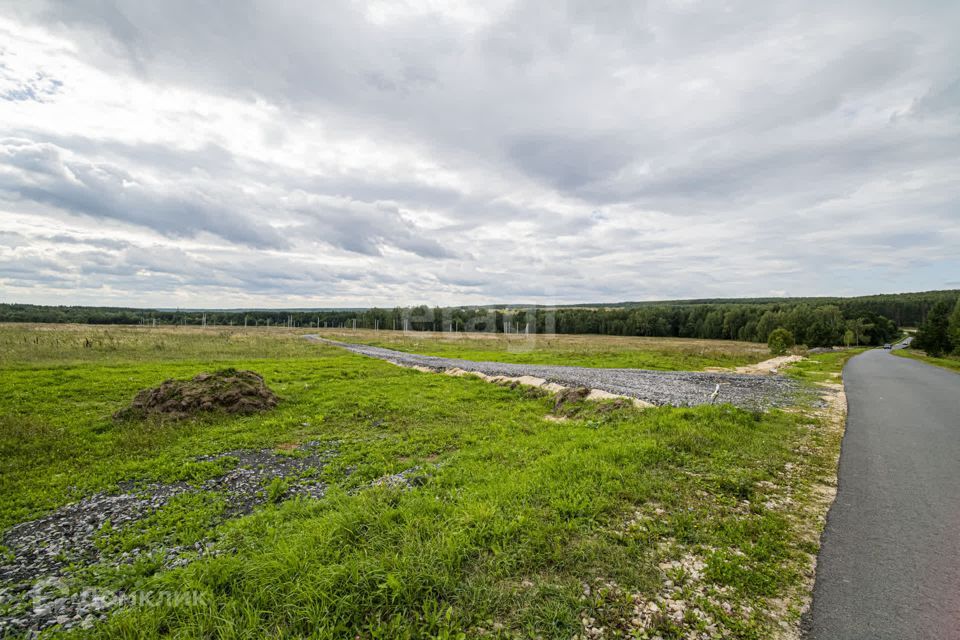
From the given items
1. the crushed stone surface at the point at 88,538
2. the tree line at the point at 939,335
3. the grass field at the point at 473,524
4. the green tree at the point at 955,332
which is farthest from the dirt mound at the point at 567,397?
the tree line at the point at 939,335

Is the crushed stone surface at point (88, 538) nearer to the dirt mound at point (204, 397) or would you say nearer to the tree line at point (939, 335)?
the dirt mound at point (204, 397)

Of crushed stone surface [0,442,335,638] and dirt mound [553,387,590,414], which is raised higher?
dirt mound [553,387,590,414]

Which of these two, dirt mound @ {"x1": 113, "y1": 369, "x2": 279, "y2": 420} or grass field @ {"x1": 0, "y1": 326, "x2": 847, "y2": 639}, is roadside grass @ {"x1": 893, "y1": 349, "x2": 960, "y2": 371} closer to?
grass field @ {"x1": 0, "y1": 326, "x2": 847, "y2": 639}

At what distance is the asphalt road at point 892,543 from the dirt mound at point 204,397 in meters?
16.2

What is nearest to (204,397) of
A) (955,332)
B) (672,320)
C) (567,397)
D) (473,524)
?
(473,524)

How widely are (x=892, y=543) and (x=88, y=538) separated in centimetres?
1205

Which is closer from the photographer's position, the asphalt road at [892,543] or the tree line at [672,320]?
the asphalt road at [892,543]

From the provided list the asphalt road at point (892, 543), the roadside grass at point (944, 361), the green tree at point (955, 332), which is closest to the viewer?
the asphalt road at point (892, 543)

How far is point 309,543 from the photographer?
5121 mm

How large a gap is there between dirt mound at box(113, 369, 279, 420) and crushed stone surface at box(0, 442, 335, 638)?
4.48 m

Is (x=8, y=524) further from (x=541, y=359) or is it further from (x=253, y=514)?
(x=541, y=359)

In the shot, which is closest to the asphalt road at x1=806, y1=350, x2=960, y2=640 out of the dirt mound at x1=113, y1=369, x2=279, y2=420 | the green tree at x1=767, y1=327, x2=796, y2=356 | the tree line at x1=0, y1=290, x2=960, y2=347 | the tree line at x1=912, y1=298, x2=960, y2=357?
the dirt mound at x1=113, y1=369, x2=279, y2=420

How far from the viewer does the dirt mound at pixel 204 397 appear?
43.7 ft

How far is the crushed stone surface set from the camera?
4512 millimetres
